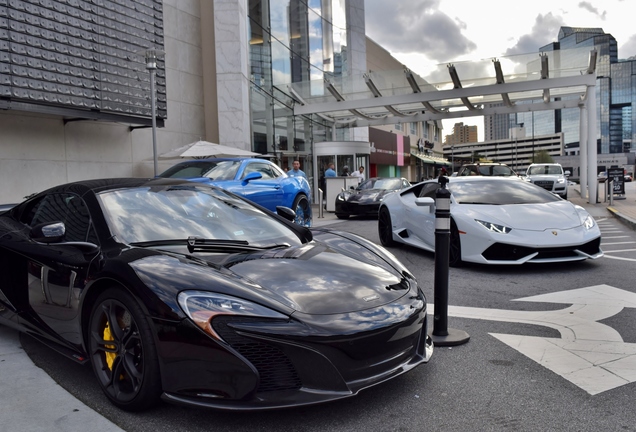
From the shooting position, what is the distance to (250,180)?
888cm

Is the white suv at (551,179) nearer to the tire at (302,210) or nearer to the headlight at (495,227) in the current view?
the tire at (302,210)

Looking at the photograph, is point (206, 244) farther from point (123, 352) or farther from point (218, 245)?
point (123, 352)

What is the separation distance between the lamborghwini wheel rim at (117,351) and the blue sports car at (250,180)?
5750 millimetres

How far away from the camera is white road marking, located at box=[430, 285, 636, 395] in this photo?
125 inches

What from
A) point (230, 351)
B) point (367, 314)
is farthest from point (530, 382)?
point (230, 351)

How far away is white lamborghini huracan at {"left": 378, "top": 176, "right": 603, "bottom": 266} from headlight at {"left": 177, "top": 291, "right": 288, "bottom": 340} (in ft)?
14.1

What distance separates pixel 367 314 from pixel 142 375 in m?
1.14

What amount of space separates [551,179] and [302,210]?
14.6 metres

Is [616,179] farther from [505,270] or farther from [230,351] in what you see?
[230,351]

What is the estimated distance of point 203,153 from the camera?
1446cm

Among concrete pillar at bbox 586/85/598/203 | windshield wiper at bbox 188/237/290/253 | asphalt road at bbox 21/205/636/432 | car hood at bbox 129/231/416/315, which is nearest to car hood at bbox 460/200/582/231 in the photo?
asphalt road at bbox 21/205/636/432

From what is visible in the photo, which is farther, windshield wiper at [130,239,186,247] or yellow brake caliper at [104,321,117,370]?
windshield wiper at [130,239,186,247]

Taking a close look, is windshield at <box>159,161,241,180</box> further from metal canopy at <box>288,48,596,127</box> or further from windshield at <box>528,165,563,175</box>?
windshield at <box>528,165,563,175</box>

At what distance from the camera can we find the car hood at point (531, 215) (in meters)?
6.22
